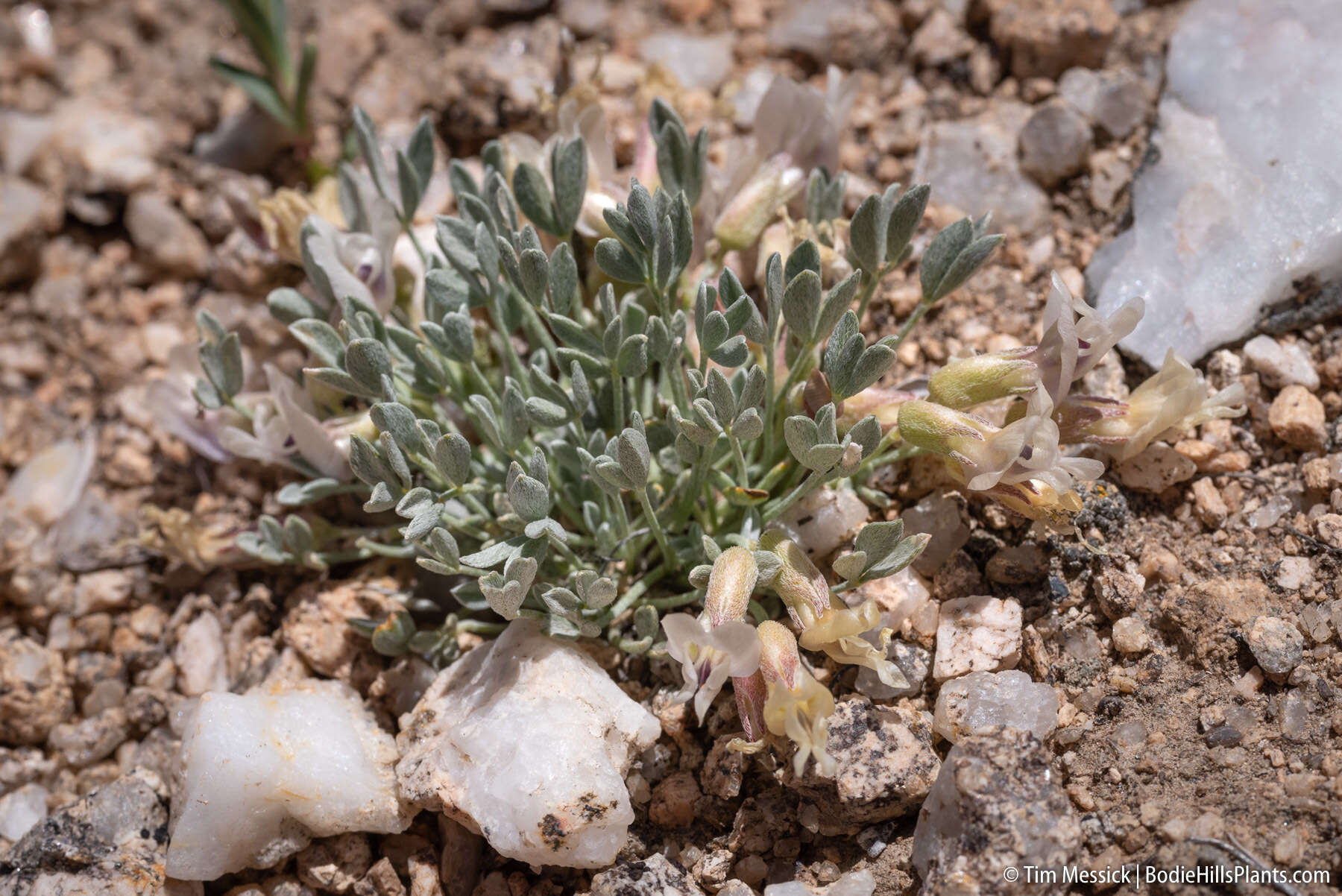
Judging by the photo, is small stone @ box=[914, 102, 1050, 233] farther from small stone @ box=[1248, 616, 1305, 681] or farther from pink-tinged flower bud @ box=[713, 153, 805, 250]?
small stone @ box=[1248, 616, 1305, 681]

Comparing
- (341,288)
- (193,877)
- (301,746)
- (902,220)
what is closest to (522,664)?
(301,746)

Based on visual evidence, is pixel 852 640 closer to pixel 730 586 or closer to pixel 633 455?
pixel 730 586

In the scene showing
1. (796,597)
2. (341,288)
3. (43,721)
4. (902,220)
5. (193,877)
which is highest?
(902,220)

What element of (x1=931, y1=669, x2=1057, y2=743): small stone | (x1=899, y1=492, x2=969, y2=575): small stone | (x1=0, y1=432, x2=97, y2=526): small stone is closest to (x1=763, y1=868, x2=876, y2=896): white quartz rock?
(x1=931, y1=669, x2=1057, y2=743): small stone

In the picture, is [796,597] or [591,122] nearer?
[796,597]

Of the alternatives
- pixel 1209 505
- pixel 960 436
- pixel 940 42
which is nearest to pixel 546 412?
pixel 960 436

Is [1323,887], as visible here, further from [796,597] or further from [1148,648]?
[796,597]

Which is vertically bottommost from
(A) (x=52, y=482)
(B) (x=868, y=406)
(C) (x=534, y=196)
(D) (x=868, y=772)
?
(A) (x=52, y=482)
